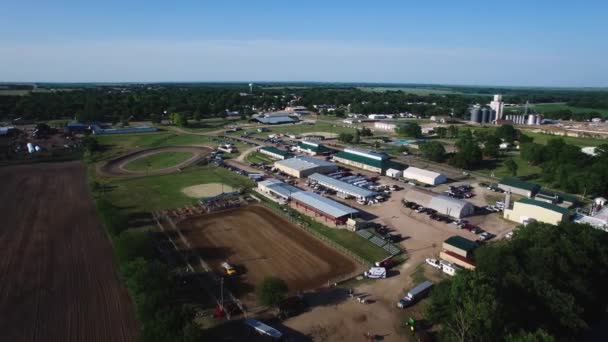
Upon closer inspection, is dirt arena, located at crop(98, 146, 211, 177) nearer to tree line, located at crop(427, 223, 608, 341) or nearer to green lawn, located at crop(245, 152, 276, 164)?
green lawn, located at crop(245, 152, 276, 164)

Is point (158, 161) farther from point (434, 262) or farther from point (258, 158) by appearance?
point (434, 262)

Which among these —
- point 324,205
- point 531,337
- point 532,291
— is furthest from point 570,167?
point 531,337

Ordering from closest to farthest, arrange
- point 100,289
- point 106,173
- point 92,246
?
1. point 100,289
2. point 92,246
3. point 106,173

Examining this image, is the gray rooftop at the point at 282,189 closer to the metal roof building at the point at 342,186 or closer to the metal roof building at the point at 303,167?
the metal roof building at the point at 342,186

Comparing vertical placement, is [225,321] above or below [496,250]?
below

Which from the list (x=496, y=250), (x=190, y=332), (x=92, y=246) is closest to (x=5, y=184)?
(x=92, y=246)

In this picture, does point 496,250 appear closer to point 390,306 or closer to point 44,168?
point 390,306
